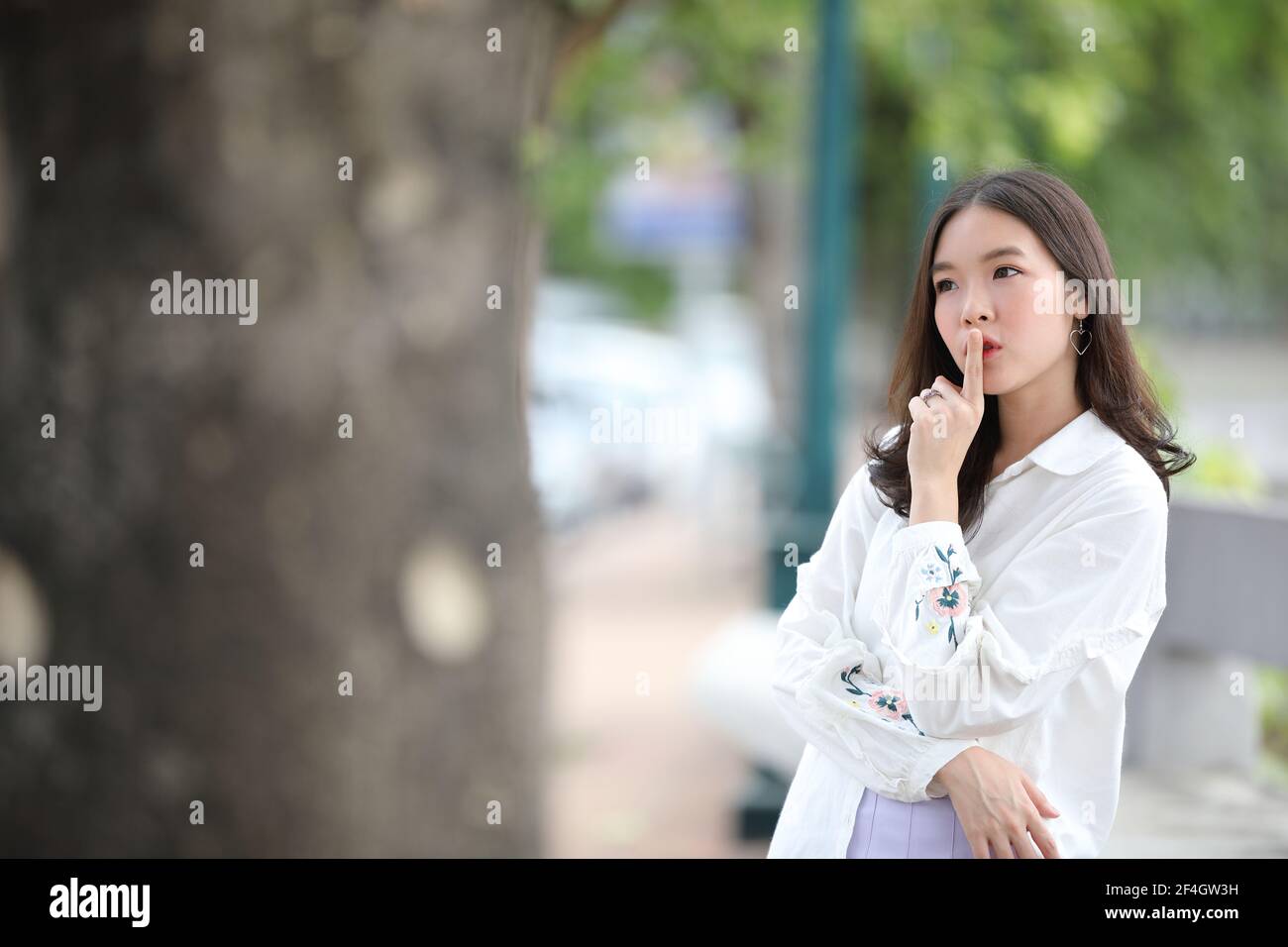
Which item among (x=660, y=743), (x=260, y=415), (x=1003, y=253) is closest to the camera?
(x=1003, y=253)

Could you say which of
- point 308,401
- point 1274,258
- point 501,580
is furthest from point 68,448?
point 1274,258

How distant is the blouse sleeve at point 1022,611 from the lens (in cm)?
178

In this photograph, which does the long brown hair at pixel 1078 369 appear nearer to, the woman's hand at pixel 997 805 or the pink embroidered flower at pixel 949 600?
the pink embroidered flower at pixel 949 600

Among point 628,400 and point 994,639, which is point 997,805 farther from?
point 628,400

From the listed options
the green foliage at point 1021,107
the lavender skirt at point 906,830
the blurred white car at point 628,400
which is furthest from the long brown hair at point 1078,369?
the blurred white car at point 628,400

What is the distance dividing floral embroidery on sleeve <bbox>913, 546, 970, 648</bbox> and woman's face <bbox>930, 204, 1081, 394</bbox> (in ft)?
0.87

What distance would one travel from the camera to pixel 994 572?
1896 millimetres

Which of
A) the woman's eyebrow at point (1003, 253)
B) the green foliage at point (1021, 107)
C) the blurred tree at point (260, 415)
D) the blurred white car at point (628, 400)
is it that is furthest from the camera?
the blurred white car at point (628, 400)

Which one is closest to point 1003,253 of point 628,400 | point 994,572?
point 994,572

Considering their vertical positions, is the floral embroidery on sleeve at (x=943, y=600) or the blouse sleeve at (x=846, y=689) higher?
the floral embroidery on sleeve at (x=943, y=600)

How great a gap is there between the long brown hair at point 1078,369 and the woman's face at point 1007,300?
0.07ft

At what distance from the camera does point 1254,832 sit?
3.81 meters

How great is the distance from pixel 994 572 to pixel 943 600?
0.14 m

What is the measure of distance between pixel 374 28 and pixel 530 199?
676mm
